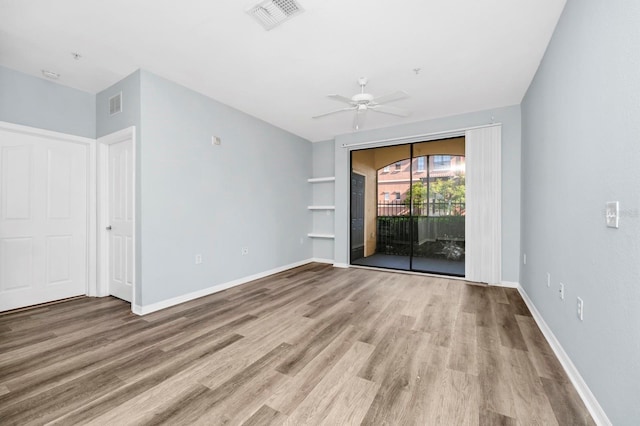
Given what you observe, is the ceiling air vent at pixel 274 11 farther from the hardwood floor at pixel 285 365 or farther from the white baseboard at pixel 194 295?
the white baseboard at pixel 194 295

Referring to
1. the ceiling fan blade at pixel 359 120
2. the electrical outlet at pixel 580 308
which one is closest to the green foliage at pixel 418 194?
the ceiling fan blade at pixel 359 120

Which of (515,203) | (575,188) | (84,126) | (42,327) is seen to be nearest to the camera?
(575,188)

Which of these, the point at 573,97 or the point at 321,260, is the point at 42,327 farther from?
the point at 573,97

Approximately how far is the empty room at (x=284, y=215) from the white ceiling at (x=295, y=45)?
25 mm

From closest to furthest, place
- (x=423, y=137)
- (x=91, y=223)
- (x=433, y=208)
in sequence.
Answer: (x=91, y=223) → (x=423, y=137) → (x=433, y=208)

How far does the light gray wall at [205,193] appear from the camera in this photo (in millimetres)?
3168

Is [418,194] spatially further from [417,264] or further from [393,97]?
[393,97]

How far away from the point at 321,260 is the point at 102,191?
4.25m

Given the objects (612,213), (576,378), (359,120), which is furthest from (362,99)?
(576,378)

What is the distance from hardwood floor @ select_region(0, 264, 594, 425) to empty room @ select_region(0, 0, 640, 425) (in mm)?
20

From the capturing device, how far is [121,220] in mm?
3531

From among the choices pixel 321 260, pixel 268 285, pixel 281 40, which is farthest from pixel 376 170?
pixel 281 40

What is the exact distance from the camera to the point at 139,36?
2.51 metres

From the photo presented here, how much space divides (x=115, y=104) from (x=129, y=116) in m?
0.44
